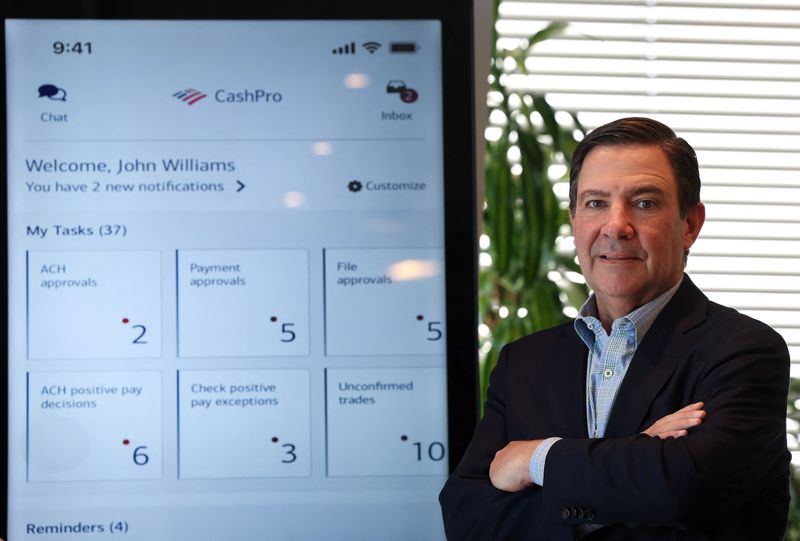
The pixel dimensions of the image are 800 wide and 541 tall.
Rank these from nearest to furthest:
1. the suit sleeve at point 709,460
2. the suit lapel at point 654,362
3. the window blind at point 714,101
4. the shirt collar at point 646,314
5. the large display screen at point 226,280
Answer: the suit sleeve at point 709,460, the suit lapel at point 654,362, the shirt collar at point 646,314, the large display screen at point 226,280, the window blind at point 714,101

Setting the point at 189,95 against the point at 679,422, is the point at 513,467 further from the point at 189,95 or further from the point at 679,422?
the point at 189,95

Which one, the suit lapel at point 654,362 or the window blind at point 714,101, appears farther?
the window blind at point 714,101

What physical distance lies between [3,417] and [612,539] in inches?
50.0

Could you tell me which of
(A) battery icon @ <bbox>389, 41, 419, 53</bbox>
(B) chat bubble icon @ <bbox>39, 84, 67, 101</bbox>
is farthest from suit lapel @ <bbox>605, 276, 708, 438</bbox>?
(B) chat bubble icon @ <bbox>39, 84, 67, 101</bbox>

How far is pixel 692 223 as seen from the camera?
1.90 m

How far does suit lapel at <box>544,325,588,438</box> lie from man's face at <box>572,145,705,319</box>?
133 millimetres

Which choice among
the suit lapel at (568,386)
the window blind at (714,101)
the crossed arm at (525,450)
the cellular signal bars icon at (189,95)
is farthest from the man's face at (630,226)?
the window blind at (714,101)

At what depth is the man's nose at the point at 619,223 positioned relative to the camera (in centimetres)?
179

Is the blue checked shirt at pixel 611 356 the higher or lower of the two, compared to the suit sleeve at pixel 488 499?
higher

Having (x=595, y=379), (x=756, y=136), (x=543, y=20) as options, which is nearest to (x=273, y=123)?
(x=595, y=379)

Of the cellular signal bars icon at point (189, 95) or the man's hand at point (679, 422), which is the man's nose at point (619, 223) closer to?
the man's hand at point (679, 422)

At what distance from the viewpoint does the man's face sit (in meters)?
1.80

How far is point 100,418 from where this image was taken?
2.02 metres

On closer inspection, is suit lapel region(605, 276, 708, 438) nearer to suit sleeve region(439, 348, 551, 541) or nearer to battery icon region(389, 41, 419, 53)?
suit sleeve region(439, 348, 551, 541)
